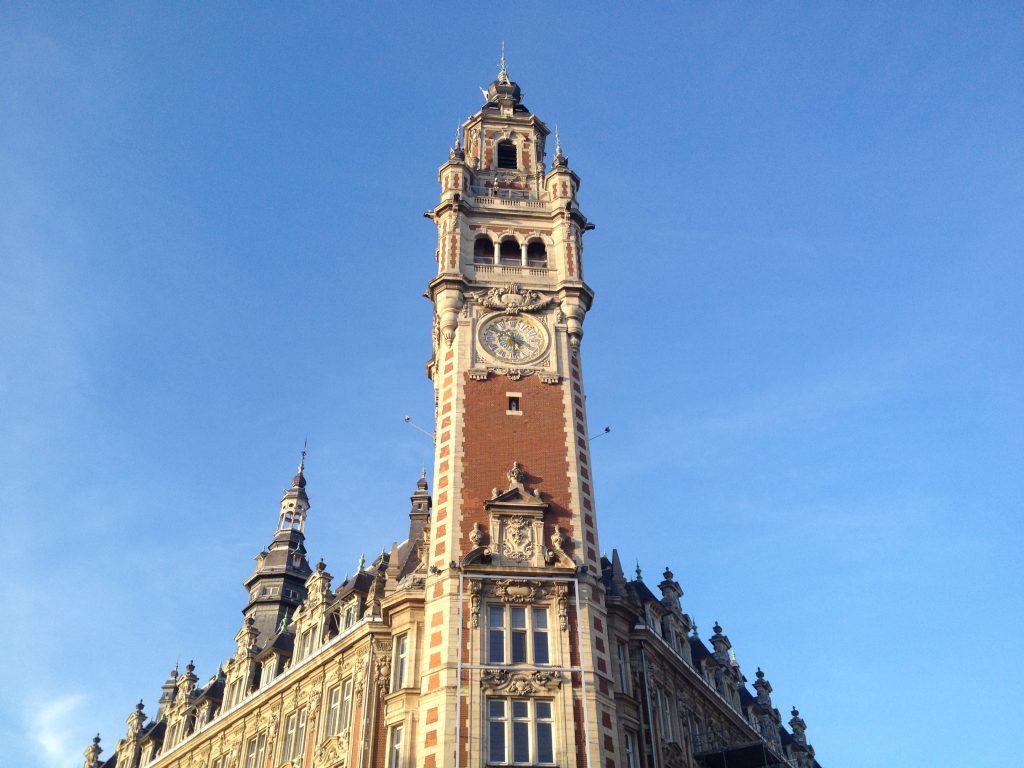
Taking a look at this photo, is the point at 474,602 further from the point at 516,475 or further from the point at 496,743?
the point at 516,475

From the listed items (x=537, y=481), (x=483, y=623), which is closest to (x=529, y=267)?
(x=537, y=481)

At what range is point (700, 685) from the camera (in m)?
61.1

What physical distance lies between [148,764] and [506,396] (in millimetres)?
38709

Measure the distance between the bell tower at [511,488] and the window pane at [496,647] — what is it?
6cm

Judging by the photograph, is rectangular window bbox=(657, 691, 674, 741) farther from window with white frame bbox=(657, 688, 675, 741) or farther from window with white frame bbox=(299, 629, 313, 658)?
window with white frame bbox=(299, 629, 313, 658)

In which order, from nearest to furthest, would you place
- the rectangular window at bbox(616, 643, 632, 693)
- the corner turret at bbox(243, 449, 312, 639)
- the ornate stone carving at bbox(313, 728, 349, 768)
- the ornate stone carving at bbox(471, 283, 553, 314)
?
the ornate stone carving at bbox(313, 728, 349, 768) → the rectangular window at bbox(616, 643, 632, 693) → the ornate stone carving at bbox(471, 283, 553, 314) → the corner turret at bbox(243, 449, 312, 639)

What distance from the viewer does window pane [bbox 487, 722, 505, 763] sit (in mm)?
41344

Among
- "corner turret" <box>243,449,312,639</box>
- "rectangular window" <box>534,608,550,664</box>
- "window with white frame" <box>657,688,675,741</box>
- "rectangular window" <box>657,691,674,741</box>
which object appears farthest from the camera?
"corner turret" <box>243,449,312,639</box>

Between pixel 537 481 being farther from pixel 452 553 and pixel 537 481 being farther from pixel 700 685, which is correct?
pixel 700 685

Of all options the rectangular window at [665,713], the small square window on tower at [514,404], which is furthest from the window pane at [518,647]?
the rectangular window at [665,713]

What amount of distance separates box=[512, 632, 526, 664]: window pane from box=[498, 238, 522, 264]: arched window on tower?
23.9 meters

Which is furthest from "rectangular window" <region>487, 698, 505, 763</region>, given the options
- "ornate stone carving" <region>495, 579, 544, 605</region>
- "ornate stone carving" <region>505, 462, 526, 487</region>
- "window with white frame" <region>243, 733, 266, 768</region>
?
"window with white frame" <region>243, 733, 266, 768</region>

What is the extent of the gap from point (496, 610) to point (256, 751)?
68.2 ft

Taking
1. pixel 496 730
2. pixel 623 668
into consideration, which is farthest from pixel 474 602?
pixel 623 668
